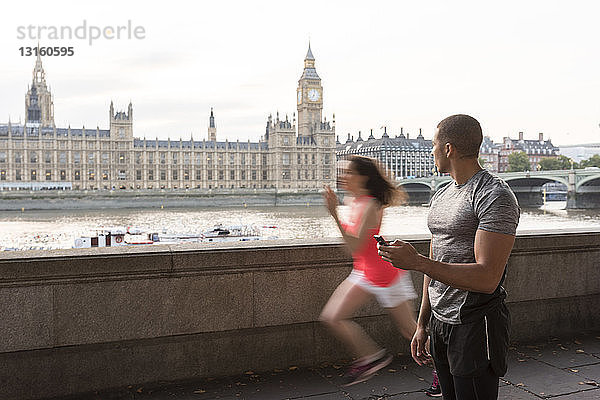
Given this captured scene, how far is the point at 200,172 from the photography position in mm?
85375

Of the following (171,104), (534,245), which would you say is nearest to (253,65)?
(171,104)

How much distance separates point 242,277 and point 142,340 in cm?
56

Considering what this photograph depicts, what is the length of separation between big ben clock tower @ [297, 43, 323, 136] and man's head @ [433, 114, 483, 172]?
3553 inches

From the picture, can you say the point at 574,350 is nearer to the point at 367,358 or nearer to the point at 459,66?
the point at 367,358

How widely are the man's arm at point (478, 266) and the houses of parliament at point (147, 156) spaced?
81.7 meters

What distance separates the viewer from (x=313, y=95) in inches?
3703

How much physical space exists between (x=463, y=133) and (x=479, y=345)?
566 millimetres

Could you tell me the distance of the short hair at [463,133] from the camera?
166 cm

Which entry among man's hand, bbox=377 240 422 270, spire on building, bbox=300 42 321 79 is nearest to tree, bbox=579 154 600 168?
spire on building, bbox=300 42 321 79

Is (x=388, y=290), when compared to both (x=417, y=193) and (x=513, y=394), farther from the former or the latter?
(x=417, y=193)

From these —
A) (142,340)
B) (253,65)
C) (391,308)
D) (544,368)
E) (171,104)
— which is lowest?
(544,368)

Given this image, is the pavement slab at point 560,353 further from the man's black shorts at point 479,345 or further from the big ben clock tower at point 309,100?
the big ben clock tower at point 309,100

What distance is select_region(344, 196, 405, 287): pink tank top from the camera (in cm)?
253

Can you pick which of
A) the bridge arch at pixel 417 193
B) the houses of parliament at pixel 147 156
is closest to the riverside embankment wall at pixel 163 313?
the bridge arch at pixel 417 193
